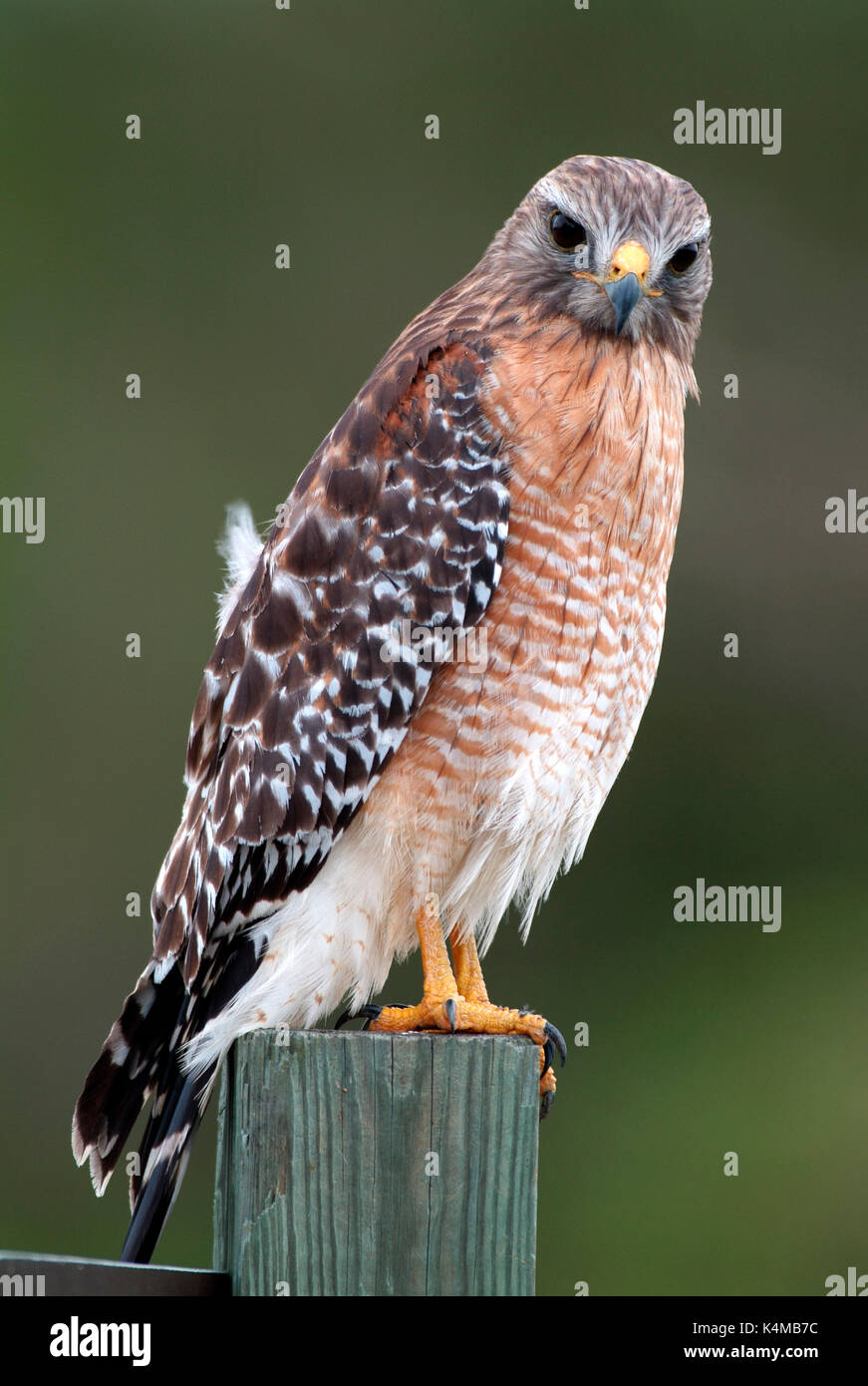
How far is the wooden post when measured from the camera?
2104mm

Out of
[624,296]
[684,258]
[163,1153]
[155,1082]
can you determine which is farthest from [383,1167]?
[684,258]

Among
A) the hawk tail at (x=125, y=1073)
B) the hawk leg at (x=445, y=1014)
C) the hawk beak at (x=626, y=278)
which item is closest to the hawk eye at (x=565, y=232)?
the hawk beak at (x=626, y=278)

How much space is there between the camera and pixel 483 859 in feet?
10.7

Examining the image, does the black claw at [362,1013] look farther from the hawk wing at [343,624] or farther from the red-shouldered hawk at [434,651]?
the hawk wing at [343,624]

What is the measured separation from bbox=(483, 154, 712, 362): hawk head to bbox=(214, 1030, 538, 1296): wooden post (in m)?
1.57

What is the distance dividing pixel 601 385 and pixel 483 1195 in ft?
5.38

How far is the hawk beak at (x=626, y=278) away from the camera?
3090 millimetres

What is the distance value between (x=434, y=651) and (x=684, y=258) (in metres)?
0.94

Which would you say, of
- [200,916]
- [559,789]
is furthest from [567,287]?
[200,916]

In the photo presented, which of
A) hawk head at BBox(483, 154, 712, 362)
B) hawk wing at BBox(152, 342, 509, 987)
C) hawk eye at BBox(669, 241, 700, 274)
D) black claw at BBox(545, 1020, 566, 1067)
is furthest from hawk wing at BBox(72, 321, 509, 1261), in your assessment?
black claw at BBox(545, 1020, 566, 1067)

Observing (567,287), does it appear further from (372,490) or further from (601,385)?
(372,490)

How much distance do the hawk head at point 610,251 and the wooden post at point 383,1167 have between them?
61.7 inches

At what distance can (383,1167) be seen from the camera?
212 centimetres
